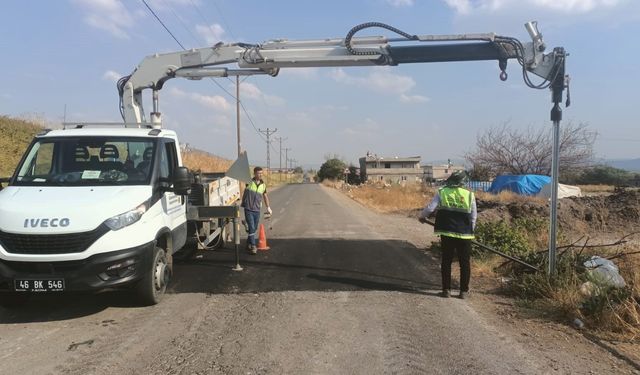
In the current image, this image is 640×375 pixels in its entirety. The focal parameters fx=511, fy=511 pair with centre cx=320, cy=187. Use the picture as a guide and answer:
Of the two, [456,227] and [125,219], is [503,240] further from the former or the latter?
[125,219]

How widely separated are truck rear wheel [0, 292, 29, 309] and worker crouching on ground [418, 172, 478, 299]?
5.70 m

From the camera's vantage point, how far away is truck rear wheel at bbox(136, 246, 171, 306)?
6527 millimetres

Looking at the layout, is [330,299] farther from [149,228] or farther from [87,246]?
[87,246]

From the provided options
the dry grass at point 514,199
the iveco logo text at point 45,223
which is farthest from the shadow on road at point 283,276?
the dry grass at point 514,199

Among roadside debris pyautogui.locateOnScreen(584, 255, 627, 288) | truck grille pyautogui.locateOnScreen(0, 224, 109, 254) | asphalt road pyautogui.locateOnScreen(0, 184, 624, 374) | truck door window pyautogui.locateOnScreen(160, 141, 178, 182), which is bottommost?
asphalt road pyautogui.locateOnScreen(0, 184, 624, 374)

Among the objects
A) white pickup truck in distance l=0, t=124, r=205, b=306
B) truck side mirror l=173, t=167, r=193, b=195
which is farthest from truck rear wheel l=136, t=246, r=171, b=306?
truck side mirror l=173, t=167, r=193, b=195

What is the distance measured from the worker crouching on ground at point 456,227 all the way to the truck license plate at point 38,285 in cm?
501

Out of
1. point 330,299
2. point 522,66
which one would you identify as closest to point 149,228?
point 330,299

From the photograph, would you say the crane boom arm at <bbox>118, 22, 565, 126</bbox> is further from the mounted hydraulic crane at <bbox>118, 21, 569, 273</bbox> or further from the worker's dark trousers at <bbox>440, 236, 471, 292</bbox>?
the worker's dark trousers at <bbox>440, 236, 471, 292</bbox>

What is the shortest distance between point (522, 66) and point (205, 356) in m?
6.99

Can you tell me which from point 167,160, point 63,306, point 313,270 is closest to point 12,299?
point 63,306

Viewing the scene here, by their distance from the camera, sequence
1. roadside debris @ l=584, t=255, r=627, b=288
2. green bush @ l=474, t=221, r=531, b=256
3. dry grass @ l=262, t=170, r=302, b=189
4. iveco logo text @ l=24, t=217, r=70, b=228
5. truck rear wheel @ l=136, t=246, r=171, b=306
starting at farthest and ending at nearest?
dry grass @ l=262, t=170, r=302, b=189, green bush @ l=474, t=221, r=531, b=256, roadside debris @ l=584, t=255, r=627, b=288, truck rear wheel @ l=136, t=246, r=171, b=306, iveco logo text @ l=24, t=217, r=70, b=228

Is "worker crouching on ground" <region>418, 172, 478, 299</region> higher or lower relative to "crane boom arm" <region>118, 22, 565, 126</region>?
lower

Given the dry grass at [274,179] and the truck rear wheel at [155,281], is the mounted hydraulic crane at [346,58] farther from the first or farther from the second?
the dry grass at [274,179]
